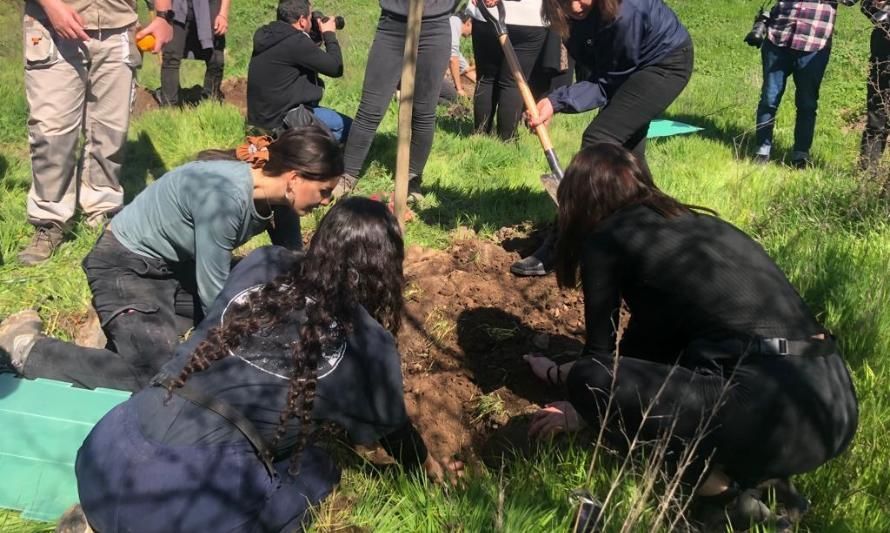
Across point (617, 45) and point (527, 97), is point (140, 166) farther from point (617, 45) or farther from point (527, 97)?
point (617, 45)

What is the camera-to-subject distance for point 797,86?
5.91 meters

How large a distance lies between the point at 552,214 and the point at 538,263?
0.75 m

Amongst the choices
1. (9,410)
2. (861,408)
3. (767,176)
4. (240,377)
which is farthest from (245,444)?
(767,176)

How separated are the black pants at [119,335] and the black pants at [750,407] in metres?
1.73

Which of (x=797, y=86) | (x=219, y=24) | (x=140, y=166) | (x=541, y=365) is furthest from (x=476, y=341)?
(x=219, y=24)

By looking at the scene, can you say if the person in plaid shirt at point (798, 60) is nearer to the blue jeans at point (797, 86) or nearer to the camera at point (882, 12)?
the blue jeans at point (797, 86)

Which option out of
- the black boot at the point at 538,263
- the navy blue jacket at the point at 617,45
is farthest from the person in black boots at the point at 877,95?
the black boot at the point at 538,263

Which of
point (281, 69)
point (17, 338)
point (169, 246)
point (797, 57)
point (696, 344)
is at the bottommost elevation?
point (17, 338)

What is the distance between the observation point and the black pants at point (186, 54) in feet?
21.3

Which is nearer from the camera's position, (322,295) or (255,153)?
(322,295)

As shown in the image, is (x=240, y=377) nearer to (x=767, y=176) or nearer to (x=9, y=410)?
(x=9, y=410)

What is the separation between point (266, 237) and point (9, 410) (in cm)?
180

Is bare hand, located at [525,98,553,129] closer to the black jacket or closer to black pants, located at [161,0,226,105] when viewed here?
the black jacket

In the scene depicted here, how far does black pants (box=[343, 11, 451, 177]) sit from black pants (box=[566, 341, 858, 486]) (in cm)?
254
